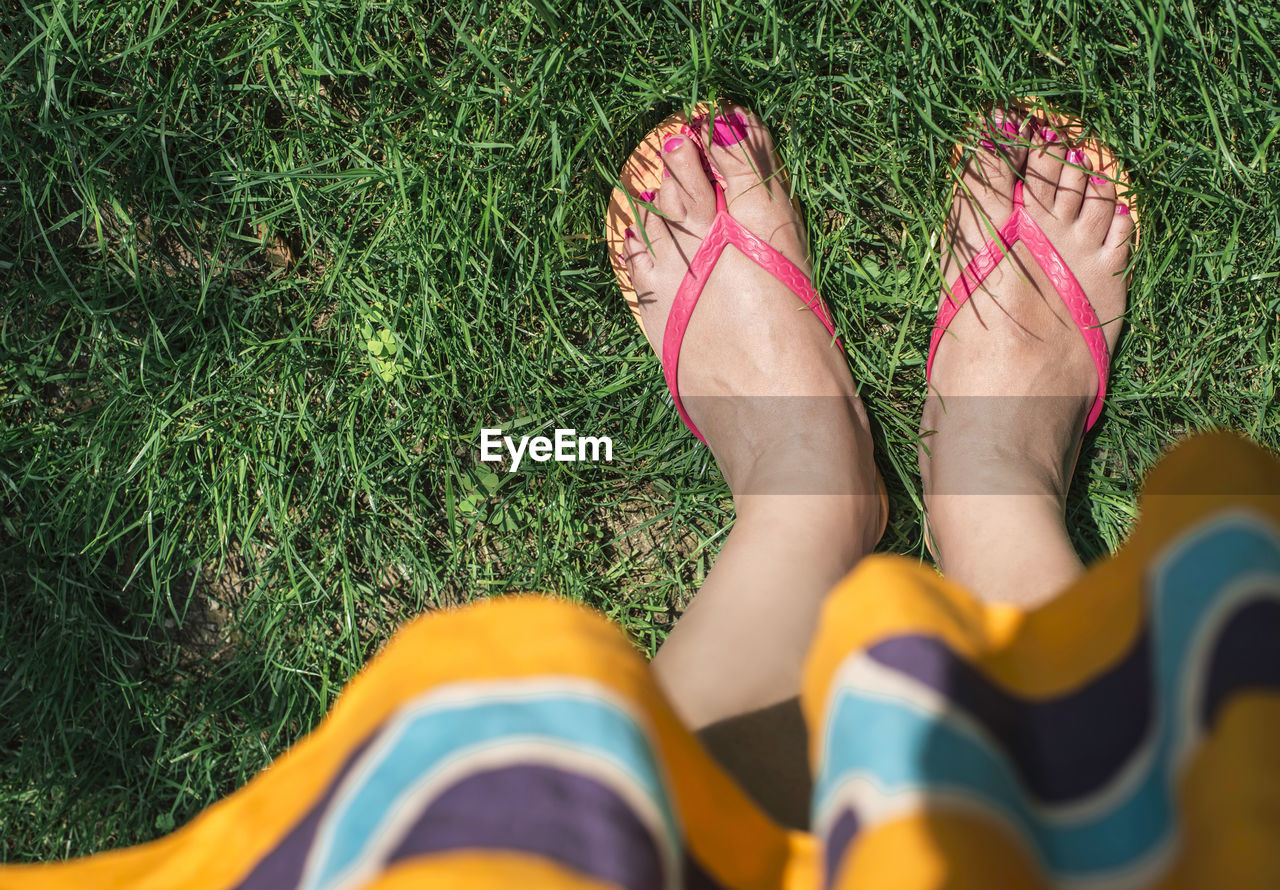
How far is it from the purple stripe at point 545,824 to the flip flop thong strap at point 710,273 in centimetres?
102

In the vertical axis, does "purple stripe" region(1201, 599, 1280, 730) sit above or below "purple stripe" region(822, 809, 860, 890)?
above

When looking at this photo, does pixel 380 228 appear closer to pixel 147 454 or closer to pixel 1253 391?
pixel 147 454

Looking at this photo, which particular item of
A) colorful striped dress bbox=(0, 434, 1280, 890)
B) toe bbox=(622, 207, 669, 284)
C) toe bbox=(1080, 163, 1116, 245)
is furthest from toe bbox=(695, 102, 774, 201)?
colorful striped dress bbox=(0, 434, 1280, 890)

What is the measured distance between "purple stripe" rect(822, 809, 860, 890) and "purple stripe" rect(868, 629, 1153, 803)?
11 cm

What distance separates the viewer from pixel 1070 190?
5.03 ft

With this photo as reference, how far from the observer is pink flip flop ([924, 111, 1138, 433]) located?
148 centimetres

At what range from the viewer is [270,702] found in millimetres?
1505

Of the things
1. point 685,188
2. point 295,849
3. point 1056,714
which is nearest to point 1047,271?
point 685,188

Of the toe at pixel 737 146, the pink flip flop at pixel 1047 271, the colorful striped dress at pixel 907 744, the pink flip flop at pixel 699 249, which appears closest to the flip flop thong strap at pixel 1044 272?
the pink flip flop at pixel 1047 271

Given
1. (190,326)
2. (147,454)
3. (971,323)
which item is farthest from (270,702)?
(971,323)

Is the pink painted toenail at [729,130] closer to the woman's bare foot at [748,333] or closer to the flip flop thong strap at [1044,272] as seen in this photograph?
the woman's bare foot at [748,333]

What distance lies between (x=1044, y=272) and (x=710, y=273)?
620 mm

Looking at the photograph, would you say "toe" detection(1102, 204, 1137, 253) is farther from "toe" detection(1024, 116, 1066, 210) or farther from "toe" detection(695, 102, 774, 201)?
"toe" detection(695, 102, 774, 201)

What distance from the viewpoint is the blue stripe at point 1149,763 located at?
22.2 inches
